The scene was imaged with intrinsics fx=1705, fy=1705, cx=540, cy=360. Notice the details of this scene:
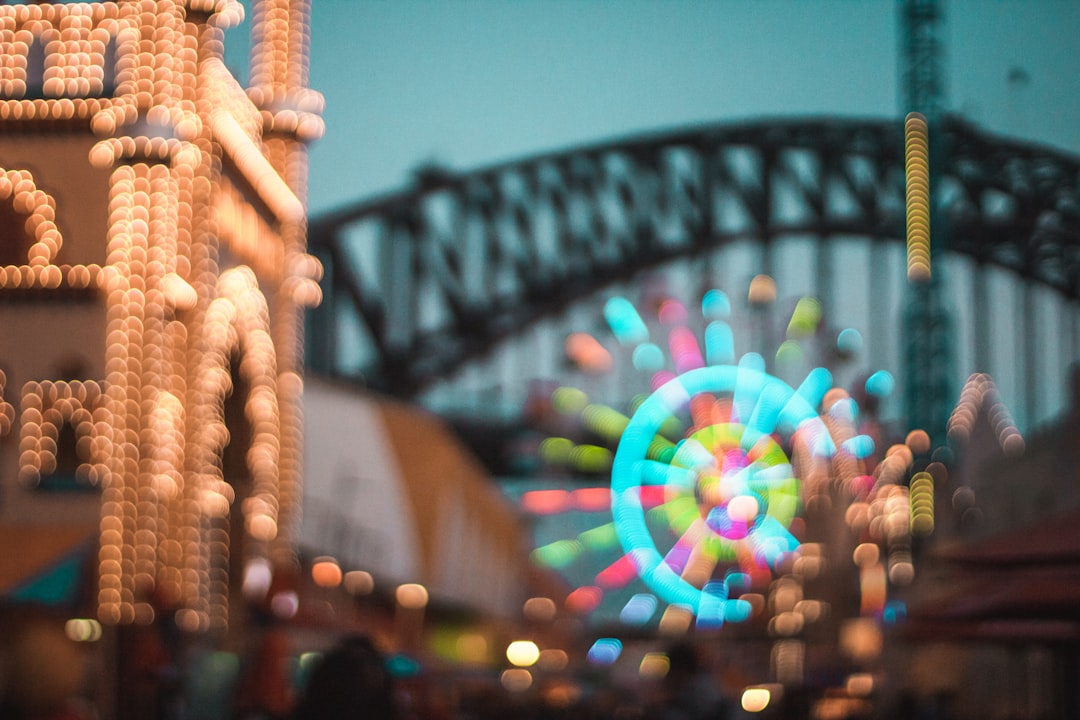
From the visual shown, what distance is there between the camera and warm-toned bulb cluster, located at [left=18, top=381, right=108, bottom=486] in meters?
17.6

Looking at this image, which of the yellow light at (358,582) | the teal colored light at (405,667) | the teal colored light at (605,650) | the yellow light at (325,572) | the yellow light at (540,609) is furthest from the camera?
the teal colored light at (605,650)

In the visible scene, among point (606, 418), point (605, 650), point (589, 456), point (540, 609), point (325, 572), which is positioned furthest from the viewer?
point (605, 650)

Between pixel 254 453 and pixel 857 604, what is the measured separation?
3173cm

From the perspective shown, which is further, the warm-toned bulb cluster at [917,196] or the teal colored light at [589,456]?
the teal colored light at [589,456]

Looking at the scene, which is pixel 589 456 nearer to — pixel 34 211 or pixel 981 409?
pixel 981 409

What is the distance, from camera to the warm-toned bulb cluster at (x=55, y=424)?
1758 cm

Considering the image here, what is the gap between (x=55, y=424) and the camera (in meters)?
17.8

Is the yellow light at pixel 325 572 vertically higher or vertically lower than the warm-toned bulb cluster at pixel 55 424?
lower

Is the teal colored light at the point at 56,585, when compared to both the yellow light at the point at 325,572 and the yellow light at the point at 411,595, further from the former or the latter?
the yellow light at the point at 411,595

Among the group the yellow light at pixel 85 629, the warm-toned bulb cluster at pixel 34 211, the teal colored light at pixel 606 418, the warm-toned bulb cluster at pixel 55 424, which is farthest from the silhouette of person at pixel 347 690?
the teal colored light at pixel 606 418

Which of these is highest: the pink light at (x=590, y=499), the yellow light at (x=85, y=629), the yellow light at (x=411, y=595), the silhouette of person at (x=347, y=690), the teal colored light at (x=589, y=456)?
the teal colored light at (x=589, y=456)

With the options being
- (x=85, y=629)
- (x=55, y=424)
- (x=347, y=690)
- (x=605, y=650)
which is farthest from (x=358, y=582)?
(x=605, y=650)

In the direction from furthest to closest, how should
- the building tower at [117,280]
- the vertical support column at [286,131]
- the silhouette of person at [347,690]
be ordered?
the vertical support column at [286,131] → the building tower at [117,280] → the silhouette of person at [347,690]

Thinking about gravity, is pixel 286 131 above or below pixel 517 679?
above
